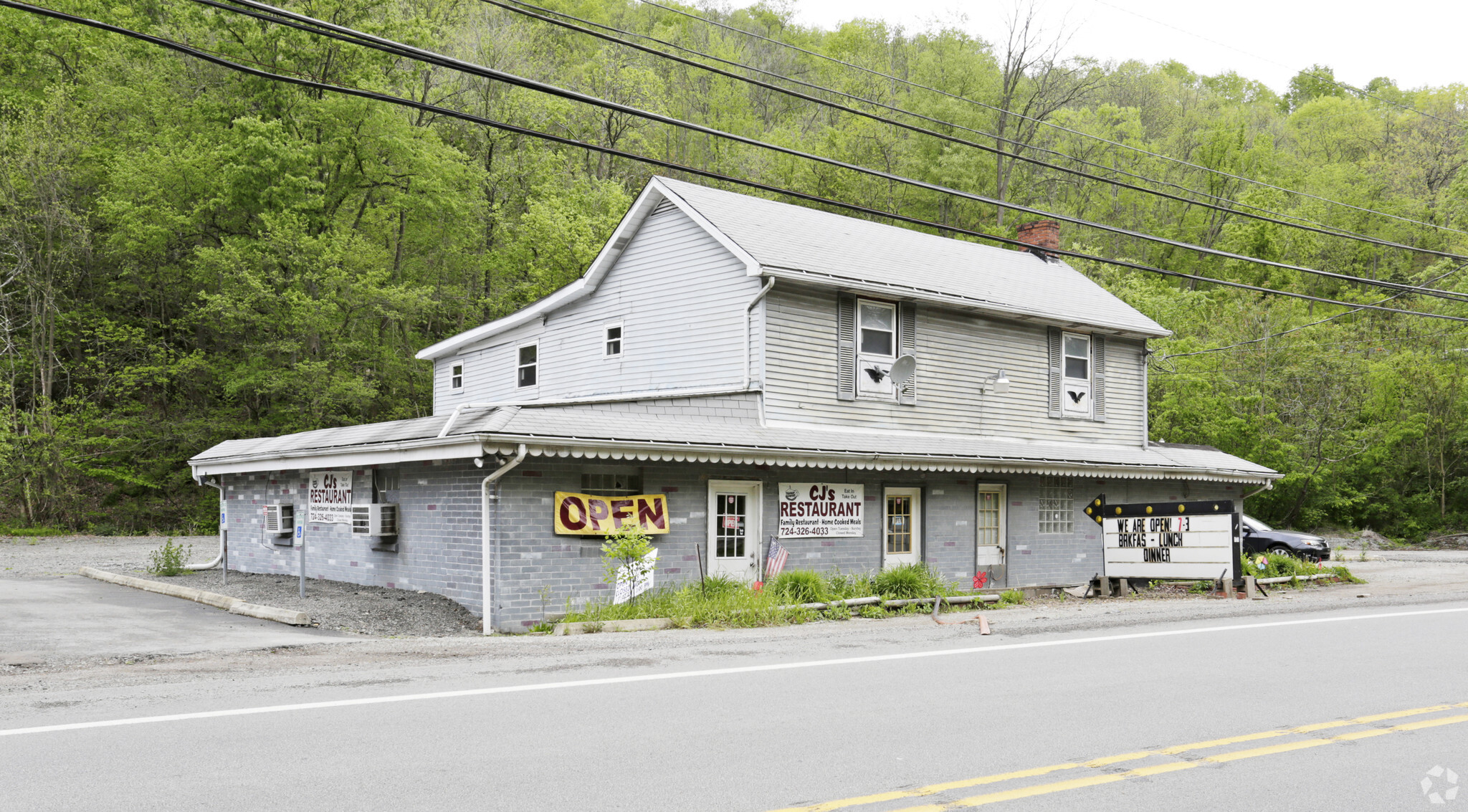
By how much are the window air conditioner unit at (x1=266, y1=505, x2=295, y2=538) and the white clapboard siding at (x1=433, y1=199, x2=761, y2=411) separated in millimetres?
6349

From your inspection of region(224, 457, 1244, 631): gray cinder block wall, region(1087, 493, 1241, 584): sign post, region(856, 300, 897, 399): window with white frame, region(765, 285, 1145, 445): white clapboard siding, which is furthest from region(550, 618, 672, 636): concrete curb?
region(1087, 493, 1241, 584): sign post

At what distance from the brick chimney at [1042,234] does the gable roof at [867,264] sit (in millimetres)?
1535

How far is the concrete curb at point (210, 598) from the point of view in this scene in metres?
13.3

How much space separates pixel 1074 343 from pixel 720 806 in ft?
64.4

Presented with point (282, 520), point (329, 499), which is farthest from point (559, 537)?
point (282, 520)

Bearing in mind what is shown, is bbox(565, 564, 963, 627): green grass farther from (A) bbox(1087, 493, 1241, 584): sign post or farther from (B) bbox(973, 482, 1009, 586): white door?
(A) bbox(1087, 493, 1241, 584): sign post

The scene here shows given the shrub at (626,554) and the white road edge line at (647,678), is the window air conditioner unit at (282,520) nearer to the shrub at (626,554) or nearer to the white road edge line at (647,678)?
the shrub at (626,554)

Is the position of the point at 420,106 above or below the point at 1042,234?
below

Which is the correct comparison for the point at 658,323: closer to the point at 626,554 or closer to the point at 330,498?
the point at 330,498

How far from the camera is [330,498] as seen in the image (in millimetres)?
17641

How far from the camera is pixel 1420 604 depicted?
661 inches

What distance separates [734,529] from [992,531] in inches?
246

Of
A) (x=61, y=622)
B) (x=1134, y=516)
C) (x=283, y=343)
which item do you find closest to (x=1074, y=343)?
(x=1134, y=516)

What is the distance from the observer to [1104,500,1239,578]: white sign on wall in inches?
720
